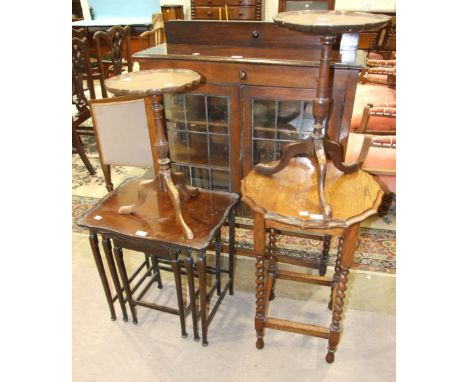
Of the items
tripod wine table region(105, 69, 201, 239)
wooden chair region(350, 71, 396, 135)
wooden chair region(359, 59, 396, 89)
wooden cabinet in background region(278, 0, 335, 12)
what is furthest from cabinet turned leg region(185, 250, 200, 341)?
wooden cabinet in background region(278, 0, 335, 12)

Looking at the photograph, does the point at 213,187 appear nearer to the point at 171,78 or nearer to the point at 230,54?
the point at 230,54

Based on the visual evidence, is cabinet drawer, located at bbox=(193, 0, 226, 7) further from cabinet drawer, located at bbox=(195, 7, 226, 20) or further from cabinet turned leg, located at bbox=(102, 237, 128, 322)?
cabinet turned leg, located at bbox=(102, 237, 128, 322)

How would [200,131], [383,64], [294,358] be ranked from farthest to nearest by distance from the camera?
[383,64]
[200,131]
[294,358]

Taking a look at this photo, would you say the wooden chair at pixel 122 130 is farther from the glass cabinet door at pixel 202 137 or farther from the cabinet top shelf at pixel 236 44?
the cabinet top shelf at pixel 236 44

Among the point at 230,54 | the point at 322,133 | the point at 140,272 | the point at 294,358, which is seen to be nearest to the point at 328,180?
the point at 322,133

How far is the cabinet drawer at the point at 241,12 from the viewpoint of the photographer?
4.84m

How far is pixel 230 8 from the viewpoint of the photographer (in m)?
4.85

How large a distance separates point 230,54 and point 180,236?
1.05 metres

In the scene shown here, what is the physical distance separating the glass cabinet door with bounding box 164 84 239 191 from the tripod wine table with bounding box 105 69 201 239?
0.53m

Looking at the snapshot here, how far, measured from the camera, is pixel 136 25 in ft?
18.2

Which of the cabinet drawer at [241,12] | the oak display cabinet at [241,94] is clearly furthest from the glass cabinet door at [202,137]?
the cabinet drawer at [241,12]

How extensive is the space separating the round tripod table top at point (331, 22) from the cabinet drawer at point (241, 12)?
4.07 metres

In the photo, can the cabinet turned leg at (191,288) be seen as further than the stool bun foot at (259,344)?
No

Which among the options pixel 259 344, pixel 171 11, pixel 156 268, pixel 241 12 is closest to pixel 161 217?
pixel 156 268
